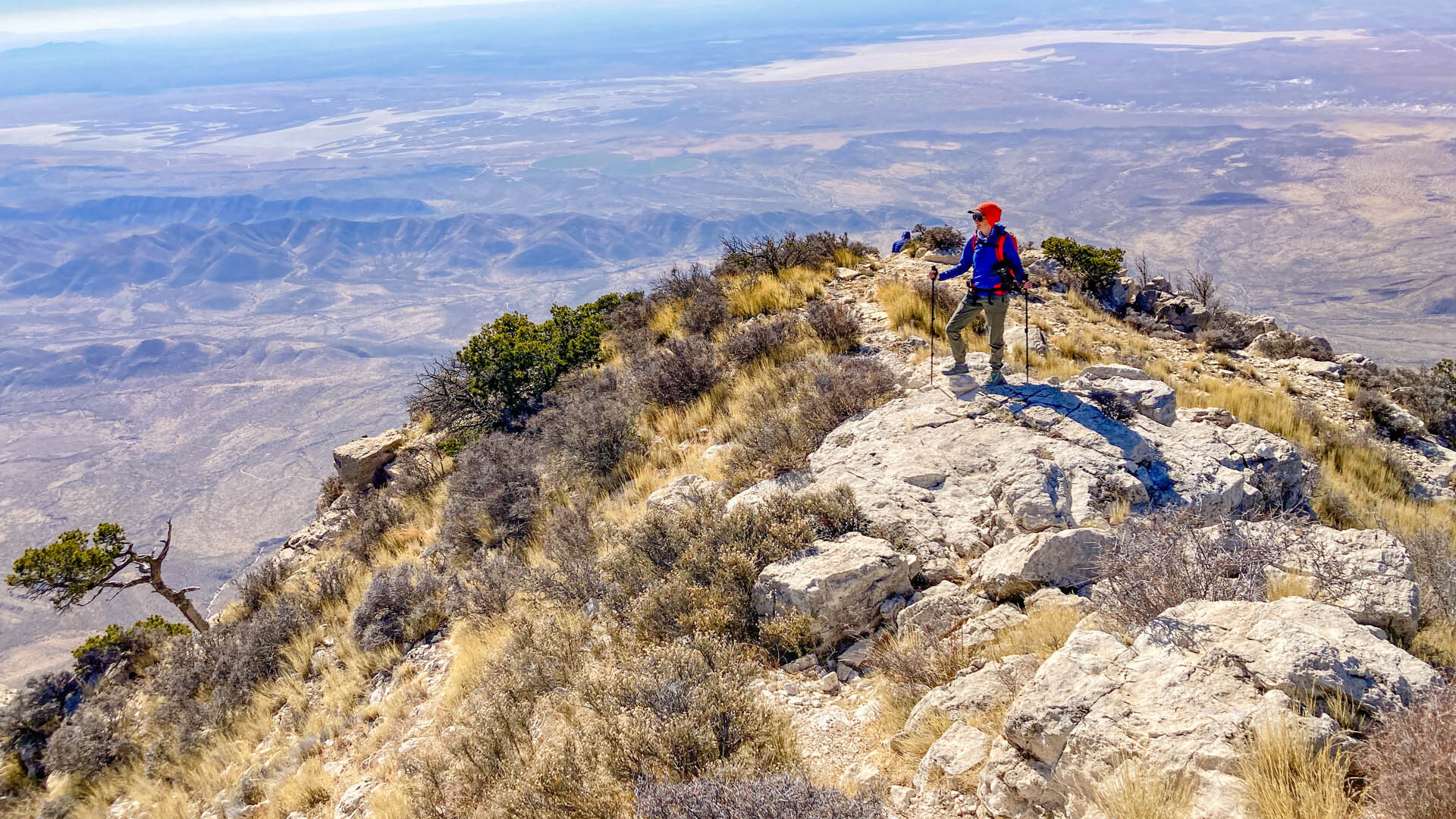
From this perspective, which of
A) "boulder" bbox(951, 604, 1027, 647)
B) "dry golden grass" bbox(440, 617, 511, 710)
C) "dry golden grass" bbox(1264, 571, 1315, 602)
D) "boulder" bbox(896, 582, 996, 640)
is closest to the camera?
"dry golden grass" bbox(1264, 571, 1315, 602)

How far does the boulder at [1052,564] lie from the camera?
4461 millimetres

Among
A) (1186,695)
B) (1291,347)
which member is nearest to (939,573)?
(1186,695)

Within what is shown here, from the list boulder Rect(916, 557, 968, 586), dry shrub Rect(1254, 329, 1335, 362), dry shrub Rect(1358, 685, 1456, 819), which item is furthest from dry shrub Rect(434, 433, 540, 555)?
dry shrub Rect(1254, 329, 1335, 362)

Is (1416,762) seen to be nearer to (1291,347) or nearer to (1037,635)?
(1037,635)

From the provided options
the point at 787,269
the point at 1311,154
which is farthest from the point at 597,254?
the point at 787,269

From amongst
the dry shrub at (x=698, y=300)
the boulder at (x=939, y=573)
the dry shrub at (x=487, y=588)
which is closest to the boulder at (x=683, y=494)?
the dry shrub at (x=487, y=588)

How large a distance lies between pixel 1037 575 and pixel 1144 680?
148cm

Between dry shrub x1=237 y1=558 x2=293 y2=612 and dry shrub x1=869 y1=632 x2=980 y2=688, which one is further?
dry shrub x1=237 y1=558 x2=293 y2=612

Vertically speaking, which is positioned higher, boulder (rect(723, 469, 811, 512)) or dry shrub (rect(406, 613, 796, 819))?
boulder (rect(723, 469, 811, 512))

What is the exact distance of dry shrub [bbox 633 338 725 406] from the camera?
9.95 meters

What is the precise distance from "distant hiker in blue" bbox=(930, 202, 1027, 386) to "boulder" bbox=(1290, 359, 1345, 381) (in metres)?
7.62

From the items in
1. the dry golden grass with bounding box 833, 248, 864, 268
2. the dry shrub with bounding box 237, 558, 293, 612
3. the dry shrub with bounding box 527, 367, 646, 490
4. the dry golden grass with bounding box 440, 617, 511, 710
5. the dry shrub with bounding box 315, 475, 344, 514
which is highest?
the dry golden grass with bounding box 833, 248, 864, 268

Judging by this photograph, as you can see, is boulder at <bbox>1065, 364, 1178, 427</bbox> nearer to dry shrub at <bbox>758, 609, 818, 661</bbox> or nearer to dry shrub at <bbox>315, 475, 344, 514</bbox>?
dry shrub at <bbox>758, 609, 818, 661</bbox>

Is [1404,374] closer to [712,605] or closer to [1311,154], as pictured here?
[712,605]
